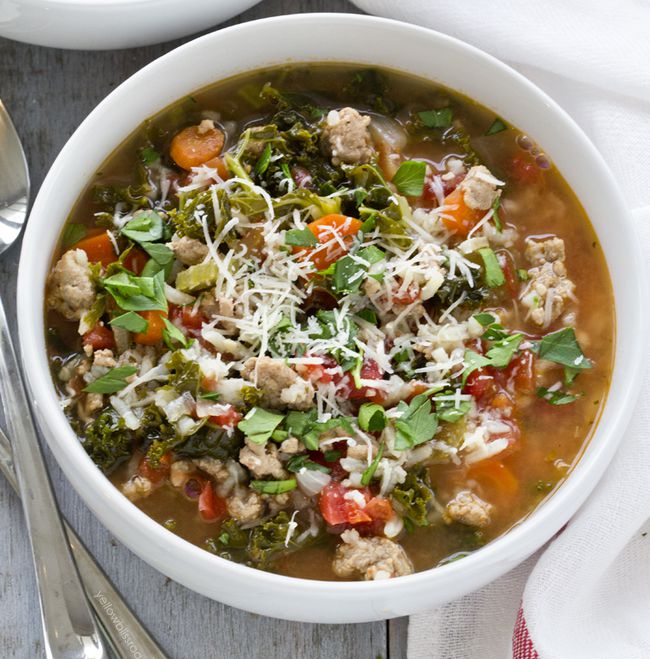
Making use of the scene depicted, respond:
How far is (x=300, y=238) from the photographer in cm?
368

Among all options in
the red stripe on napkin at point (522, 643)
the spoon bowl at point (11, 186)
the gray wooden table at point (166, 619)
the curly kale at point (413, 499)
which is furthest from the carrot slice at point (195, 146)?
the red stripe on napkin at point (522, 643)

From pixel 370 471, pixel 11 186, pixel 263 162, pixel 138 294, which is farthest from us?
pixel 11 186

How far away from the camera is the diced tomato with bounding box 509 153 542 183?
4.07m

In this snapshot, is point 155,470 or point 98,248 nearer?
point 155,470

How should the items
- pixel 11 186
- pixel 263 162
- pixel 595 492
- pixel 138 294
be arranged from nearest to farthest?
pixel 138 294
pixel 263 162
pixel 595 492
pixel 11 186

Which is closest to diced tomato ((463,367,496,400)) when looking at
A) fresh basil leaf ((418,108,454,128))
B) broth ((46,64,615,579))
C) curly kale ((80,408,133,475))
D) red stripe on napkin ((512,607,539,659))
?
broth ((46,64,615,579))

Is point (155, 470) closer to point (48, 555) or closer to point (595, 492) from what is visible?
point (48, 555)

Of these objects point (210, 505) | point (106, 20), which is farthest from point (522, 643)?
point (106, 20)

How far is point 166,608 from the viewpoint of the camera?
13.5 ft

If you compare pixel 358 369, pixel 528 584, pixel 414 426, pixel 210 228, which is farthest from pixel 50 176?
pixel 528 584

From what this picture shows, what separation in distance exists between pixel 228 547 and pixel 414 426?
0.76 m

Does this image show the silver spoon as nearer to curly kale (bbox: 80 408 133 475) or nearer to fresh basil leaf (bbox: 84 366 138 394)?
curly kale (bbox: 80 408 133 475)

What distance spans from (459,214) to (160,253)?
3.56 feet

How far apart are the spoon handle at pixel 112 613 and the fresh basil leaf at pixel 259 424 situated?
966 mm
